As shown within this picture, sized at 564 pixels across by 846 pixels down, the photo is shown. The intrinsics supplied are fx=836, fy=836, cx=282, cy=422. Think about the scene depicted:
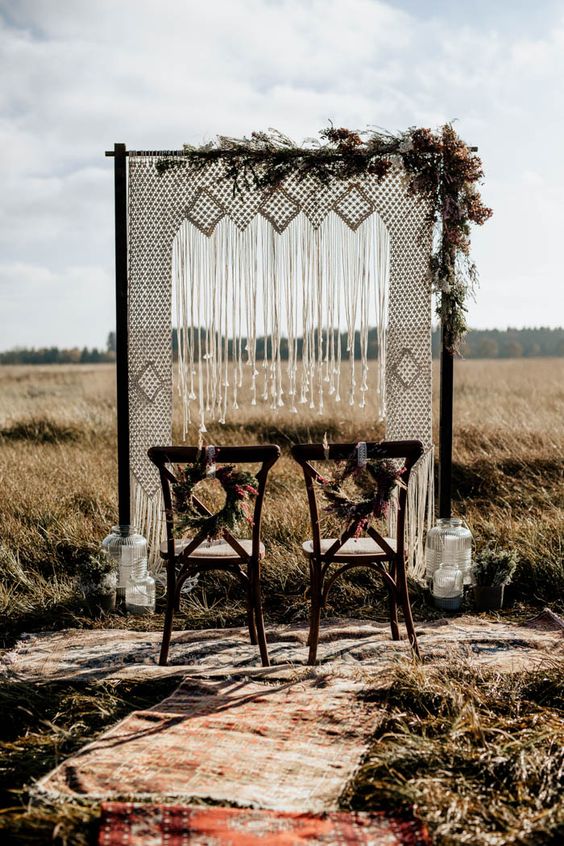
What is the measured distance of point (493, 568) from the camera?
454 cm

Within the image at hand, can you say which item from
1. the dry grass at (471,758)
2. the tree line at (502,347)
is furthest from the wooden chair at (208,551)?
the tree line at (502,347)

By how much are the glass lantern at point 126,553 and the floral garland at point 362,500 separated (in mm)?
1293

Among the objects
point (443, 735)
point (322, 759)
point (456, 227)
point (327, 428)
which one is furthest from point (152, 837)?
point (327, 428)

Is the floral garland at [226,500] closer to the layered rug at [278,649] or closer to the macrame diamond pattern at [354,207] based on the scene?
the layered rug at [278,649]

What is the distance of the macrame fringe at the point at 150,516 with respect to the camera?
4.71 m

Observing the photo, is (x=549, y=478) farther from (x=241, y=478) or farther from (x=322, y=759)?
(x=322, y=759)

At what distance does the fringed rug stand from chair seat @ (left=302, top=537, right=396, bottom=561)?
1.94 feet

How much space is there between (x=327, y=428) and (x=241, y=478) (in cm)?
532

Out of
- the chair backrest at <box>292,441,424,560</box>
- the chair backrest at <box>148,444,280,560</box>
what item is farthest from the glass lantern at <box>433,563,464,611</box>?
the chair backrest at <box>148,444,280,560</box>

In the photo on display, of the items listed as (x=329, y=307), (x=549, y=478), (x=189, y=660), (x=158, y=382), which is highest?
(x=329, y=307)

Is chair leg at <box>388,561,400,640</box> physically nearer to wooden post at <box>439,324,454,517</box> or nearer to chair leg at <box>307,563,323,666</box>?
chair leg at <box>307,563,323,666</box>

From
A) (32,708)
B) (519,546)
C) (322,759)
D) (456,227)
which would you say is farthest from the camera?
(519,546)

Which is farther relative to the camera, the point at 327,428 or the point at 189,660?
the point at 327,428

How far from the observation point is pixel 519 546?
491cm
